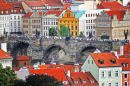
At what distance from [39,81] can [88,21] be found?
85.7 meters

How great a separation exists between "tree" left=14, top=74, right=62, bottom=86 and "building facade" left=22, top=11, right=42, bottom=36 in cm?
9015

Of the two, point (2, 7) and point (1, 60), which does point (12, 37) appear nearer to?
point (2, 7)

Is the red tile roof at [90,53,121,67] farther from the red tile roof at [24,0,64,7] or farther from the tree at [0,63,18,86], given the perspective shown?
the red tile roof at [24,0,64,7]

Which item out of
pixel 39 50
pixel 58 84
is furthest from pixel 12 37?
pixel 58 84

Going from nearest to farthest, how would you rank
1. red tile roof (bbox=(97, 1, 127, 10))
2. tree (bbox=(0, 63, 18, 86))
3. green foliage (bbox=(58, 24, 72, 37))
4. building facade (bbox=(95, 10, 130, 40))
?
tree (bbox=(0, 63, 18, 86))
building facade (bbox=(95, 10, 130, 40))
green foliage (bbox=(58, 24, 72, 37))
red tile roof (bbox=(97, 1, 127, 10))

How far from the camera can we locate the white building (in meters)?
153

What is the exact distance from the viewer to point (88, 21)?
506ft

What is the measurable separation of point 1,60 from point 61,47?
60402mm

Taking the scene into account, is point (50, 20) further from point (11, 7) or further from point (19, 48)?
point (19, 48)

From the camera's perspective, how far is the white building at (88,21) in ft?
502

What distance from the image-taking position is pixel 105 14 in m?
148


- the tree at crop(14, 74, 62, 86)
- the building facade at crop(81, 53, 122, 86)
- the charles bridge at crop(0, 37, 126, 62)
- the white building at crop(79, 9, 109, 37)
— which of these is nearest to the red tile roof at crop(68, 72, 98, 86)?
the building facade at crop(81, 53, 122, 86)

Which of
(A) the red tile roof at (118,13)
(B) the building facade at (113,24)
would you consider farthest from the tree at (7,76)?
(A) the red tile roof at (118,13)

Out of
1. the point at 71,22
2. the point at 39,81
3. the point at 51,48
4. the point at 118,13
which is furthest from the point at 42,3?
the point at 39,81
